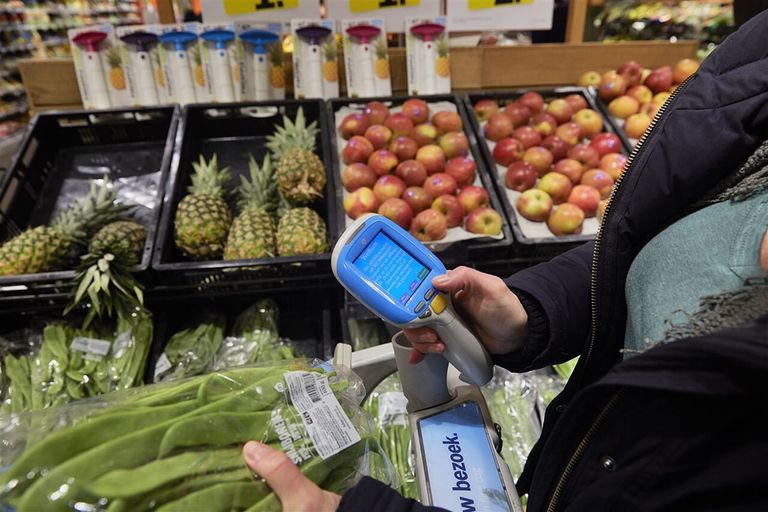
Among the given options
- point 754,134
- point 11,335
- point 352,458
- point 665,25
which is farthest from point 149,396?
point 665,25

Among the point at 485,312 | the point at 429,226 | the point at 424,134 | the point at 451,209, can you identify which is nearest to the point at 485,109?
the point at 424,134

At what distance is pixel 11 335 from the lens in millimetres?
1726

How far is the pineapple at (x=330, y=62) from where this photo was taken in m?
2.18

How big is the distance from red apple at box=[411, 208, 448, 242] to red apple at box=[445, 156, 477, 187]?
0.80ft

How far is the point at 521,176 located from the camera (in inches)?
76.8

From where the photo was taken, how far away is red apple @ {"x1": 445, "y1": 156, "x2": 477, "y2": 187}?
1.95 metres

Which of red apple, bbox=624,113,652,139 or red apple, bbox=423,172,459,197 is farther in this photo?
red apple, bbox=624,113,652,139

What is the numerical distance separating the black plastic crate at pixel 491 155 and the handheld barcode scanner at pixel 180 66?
1.26 metres

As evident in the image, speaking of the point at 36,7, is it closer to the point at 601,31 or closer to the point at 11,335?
the point at 11,335

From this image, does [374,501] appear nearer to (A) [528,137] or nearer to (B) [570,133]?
(A) [528,137]

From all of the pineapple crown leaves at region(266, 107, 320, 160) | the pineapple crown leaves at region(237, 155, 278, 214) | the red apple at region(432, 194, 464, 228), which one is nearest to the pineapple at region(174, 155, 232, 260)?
the pineapple crown leaves at region(237, 155, 278, 214)

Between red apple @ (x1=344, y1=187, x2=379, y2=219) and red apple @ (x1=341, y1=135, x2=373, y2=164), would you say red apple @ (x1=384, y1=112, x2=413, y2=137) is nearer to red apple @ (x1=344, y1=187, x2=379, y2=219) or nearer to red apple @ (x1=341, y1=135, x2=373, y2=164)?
red apple @ (x1=341, y1=135, x2=373, y2=164)

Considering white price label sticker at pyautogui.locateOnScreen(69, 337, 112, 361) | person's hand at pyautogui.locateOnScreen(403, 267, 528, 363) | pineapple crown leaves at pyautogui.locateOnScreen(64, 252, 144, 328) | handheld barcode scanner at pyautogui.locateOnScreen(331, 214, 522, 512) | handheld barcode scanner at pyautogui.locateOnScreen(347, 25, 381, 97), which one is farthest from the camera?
handheld barcode scanner at pyautogui.locateOnScreen(347, 25, 381, 97)

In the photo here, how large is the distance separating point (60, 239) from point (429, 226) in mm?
1303
